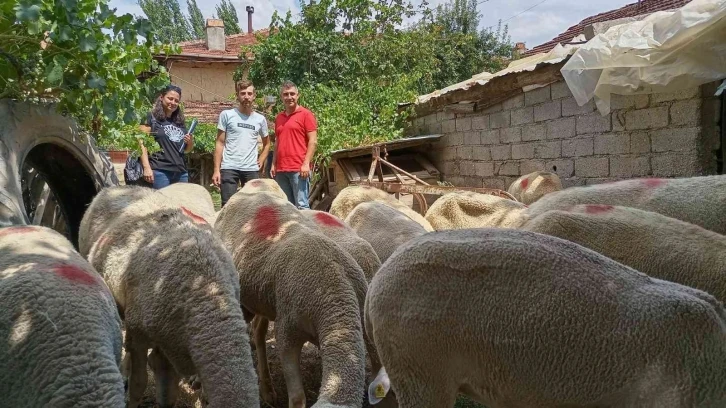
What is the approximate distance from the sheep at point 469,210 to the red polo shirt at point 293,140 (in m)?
1.92

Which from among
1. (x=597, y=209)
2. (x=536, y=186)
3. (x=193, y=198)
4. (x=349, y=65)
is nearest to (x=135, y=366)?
(x=193, y=198)

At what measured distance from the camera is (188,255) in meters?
3.16

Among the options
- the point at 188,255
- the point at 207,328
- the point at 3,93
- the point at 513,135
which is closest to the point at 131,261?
the point at 188,255

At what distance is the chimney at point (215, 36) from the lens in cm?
2378

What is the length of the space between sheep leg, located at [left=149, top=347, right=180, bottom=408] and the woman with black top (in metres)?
3.35

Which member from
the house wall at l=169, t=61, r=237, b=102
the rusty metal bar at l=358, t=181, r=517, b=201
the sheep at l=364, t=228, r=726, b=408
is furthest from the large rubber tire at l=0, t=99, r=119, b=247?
the house wall at l=169, t=61, r=237, b=102

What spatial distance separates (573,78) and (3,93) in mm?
5366

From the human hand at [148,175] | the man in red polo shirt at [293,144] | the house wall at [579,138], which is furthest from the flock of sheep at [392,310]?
the man in red polo shirt at [293,144]

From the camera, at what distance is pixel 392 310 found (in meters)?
2.50

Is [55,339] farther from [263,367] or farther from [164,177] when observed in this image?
[164,177]

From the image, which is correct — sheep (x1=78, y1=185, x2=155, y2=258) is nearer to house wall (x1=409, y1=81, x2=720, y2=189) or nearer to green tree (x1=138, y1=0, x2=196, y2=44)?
house wall (x1=409, y1=81, x2=720, y2=189)

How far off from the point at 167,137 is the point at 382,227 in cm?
292

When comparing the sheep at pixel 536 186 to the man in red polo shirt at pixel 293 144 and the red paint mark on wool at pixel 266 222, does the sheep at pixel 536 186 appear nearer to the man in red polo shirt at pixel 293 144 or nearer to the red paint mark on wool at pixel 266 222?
the man in red polo shirt at pixel 293 144

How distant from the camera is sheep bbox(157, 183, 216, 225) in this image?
4.90m
